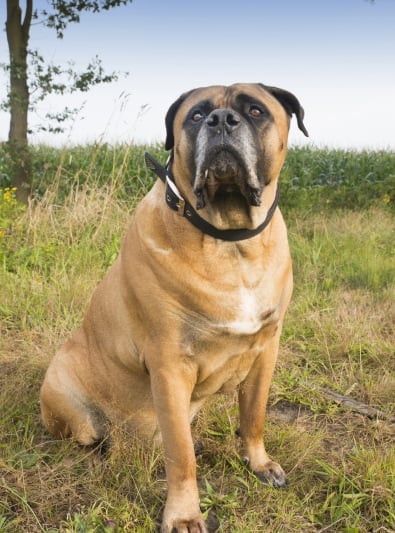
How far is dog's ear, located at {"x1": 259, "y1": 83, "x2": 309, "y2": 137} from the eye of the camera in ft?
7.66

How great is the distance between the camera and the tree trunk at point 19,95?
28.7ft

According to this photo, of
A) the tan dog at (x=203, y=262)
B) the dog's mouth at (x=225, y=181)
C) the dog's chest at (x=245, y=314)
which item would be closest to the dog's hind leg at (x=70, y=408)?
the tan dog at (x=203, y=262)

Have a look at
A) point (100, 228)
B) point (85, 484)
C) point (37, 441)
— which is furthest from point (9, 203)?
point (85, 484)

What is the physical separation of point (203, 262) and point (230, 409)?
4.05 ft

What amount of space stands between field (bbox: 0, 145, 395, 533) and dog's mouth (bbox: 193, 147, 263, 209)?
1152 millimetres

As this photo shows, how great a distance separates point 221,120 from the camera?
82.4 inches

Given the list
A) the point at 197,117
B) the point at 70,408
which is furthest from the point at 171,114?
the point at 70,408

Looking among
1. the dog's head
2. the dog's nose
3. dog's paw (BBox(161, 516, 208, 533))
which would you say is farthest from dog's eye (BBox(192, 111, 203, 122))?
dog's paw (BBox(161, 516, 208, 533))

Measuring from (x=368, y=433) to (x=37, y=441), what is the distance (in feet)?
5.38

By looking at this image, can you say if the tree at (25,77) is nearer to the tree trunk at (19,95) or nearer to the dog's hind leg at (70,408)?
the tree trunk at (19,95)

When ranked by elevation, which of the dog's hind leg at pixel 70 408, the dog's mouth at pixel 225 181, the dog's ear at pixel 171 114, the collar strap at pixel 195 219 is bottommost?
the dog's hind leg at pixel 70 408

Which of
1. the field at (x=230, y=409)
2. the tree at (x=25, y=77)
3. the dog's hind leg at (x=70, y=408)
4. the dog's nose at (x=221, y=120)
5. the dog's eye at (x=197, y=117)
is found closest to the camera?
the dog's nose at (x=221, y=120)

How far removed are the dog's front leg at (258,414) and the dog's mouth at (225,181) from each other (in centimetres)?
65

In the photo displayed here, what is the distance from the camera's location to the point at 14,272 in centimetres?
549
